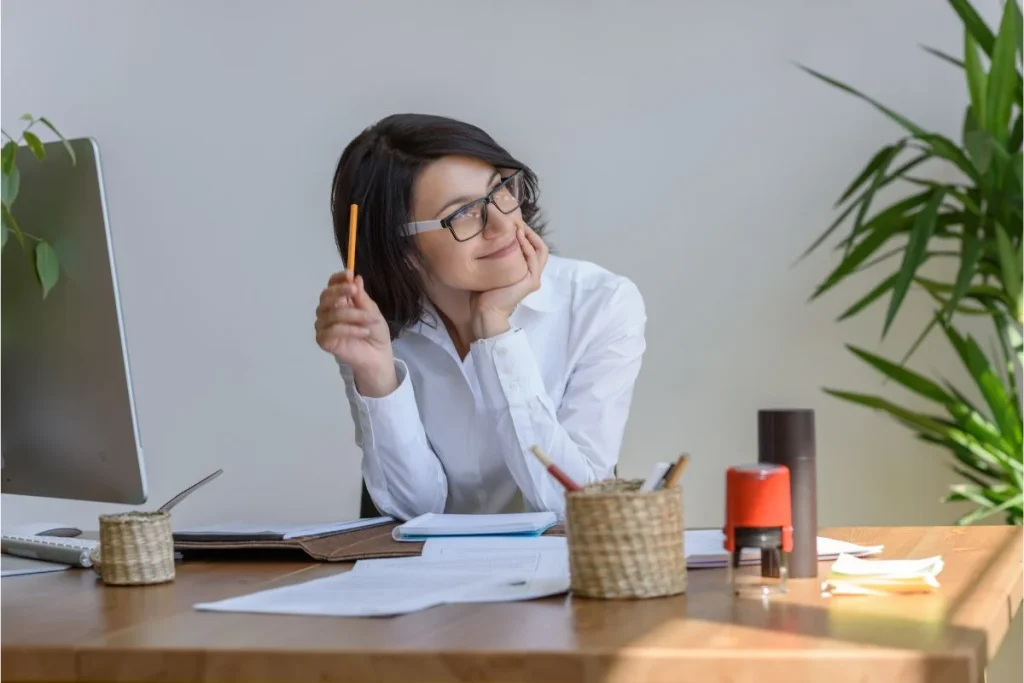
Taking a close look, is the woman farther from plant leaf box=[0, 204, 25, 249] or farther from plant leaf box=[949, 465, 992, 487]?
plant leaf box=[949, 465, 992, 487]

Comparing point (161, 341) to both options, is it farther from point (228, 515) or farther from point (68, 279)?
point (68, 279)

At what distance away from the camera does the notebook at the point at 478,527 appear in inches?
55.6

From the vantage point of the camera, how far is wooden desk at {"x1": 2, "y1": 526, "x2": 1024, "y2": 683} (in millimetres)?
757

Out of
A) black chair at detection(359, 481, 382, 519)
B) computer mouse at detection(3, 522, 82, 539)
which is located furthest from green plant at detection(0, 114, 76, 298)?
black chair at detection(359, 481, 382, 519)

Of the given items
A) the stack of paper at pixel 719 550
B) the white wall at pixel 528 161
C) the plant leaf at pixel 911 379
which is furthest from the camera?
the white wall at pixel 528 161

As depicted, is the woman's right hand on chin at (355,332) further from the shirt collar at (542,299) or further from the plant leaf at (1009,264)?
the plant leaf at (1009,264)

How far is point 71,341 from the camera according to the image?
1.32m

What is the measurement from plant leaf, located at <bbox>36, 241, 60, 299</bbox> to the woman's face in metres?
0.79

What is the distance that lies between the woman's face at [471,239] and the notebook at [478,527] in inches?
21.7

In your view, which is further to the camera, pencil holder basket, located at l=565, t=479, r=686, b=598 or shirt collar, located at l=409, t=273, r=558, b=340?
shirt collar, located at l=409, t=273, r=558, b=340

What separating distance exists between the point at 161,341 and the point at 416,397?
190 cm

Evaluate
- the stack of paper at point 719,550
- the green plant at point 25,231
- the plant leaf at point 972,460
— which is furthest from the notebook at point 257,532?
the plant leaf at point 972,460

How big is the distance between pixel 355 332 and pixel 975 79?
61.9 inches

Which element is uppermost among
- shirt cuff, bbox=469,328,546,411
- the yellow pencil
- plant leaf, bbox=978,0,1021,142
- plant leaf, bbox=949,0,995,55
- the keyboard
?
plant leaf, bbox=949,0,995,55
